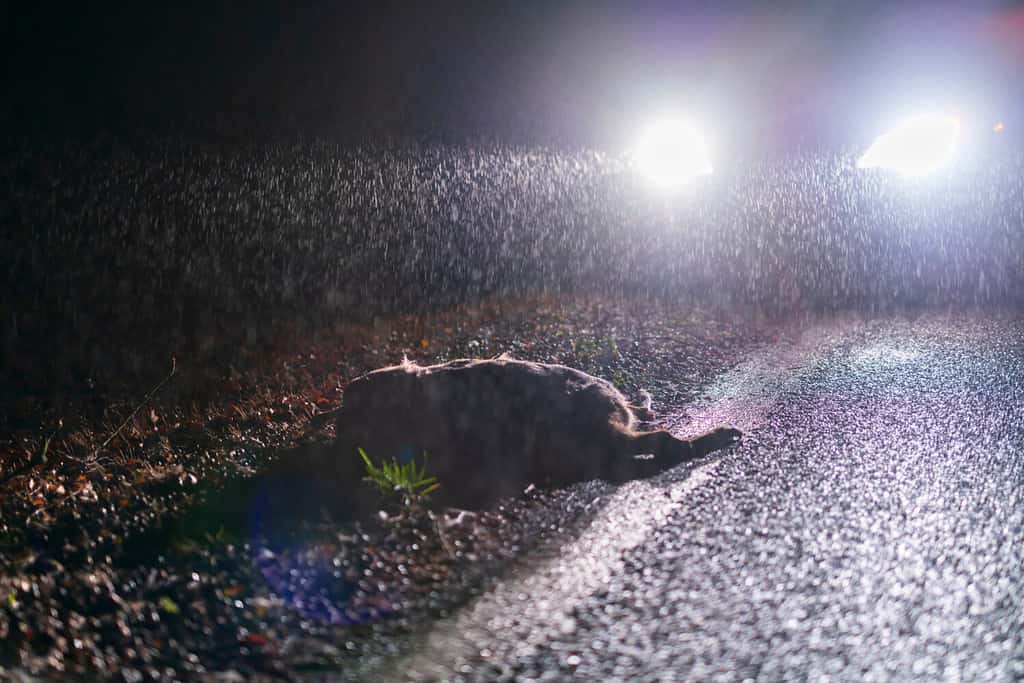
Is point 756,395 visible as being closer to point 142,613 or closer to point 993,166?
point 142,613

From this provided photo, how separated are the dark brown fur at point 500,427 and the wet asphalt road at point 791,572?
0.22 meters

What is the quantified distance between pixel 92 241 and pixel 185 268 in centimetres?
67

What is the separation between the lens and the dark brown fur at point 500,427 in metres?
3.07

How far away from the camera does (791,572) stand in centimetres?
218

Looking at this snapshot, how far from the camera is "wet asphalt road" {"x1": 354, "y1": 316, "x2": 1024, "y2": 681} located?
5.93 feet

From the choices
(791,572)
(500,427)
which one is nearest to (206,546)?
(500,427)

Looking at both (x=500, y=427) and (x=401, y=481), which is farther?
(x=500, y=427)

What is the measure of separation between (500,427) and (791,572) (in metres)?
1.29

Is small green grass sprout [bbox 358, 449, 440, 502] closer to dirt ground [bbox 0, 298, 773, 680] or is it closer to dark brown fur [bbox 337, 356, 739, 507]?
dirt ground [bbox 0, 298, 773, 680]

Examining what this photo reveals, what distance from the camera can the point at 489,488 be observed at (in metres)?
2.86

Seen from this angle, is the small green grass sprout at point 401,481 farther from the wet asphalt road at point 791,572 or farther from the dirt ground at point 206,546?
the wet asphalt road at point 791,572

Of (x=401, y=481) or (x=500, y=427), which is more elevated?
(x=500, y=427)

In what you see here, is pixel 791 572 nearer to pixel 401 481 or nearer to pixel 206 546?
pixel 401 481

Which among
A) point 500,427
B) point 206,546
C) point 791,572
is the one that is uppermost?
point 500,427
